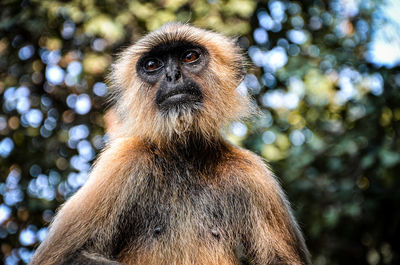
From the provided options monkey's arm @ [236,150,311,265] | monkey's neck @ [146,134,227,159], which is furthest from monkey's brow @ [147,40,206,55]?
monkey's arm @ [236,150,311,265]

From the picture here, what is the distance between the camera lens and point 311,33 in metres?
9.08

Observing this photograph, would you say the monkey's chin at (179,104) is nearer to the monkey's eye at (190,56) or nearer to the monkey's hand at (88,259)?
the monkey's eye at (190,56)

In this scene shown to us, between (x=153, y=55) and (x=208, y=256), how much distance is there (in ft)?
7.25

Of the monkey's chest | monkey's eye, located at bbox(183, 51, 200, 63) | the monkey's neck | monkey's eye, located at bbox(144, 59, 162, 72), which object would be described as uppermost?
monkey's eye, located at bbox(183, 51, 200, 63)

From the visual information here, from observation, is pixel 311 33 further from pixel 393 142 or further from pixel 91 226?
pixel 91 226

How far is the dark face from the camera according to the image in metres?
4.89

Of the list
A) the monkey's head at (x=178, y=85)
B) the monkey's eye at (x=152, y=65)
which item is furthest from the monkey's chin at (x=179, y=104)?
the monkey's eye at (x=152, y=65)

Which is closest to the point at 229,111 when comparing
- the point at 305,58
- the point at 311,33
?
the point at 305,58

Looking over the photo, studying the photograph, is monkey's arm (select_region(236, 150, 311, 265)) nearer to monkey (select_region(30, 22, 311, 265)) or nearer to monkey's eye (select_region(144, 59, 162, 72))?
monkey (select_region(30, 22, 311, 265))

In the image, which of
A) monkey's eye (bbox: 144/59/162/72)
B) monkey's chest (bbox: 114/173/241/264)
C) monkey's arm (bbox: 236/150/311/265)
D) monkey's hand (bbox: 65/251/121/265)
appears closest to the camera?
monkey's hand (bbox: 65/251/121/265)

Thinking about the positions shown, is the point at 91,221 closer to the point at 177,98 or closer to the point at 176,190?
the point at 176,190

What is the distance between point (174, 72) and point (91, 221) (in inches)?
63.8

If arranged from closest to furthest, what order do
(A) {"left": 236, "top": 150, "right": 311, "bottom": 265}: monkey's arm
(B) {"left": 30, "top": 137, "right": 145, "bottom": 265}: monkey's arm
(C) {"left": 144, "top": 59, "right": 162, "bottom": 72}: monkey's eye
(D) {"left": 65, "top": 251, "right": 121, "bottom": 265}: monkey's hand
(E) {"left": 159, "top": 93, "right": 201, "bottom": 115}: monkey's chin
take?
1. (D) {"left": 65, "top": 251, "right": 121, "bottom": 265}: monkey's hand
2. (B) {"left": 30, "top": 137, "right": 145, "bottom": 265}: monkey's arm
3. (A) {"left": 236, "top": 150, "right": 311, "bottom": 265}: monkey's arm
4. (E) {"left": 159, "top": 93, "right": 201, "bottom": 115}: monkey's chin
5. (C) {"left": 144, "top": 59, "right": 162, "bottom": 72}: monkey's eye

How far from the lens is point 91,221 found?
4.32 metres
